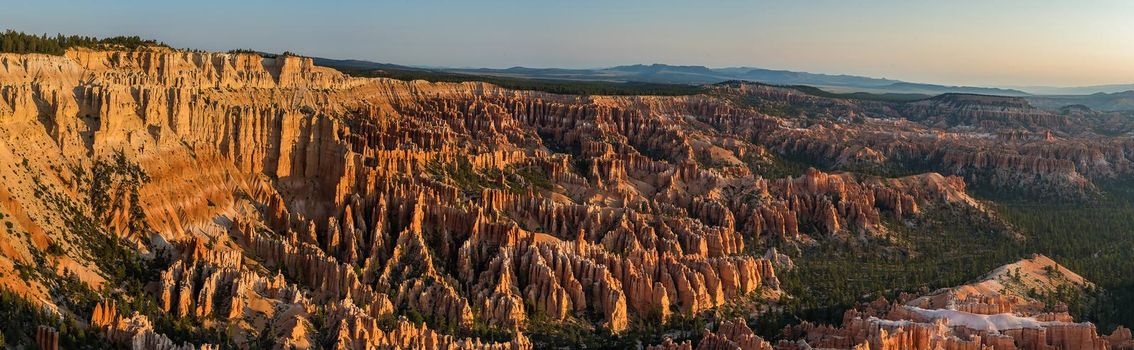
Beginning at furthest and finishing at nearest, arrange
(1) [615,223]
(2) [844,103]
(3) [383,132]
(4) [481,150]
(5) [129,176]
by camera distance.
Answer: (2) [844,103], (4) [481,150], (3) [383,132], (1) [615,223], (5) [129,176]

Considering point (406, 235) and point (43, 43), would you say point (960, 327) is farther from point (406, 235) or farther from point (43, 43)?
point (43, 43)

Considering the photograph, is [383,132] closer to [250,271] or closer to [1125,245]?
[250,271]

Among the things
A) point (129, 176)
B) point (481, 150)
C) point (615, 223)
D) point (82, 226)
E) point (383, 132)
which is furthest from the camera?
point (481, 150)

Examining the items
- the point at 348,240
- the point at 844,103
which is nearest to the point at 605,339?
the point at 348,240

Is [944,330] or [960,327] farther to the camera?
[960,327]

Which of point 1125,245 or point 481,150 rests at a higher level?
point 481,150

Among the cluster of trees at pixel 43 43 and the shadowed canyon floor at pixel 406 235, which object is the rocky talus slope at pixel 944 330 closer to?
the shadowed canyon floor at pixel 406 235

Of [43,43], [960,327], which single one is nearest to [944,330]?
[960,327]

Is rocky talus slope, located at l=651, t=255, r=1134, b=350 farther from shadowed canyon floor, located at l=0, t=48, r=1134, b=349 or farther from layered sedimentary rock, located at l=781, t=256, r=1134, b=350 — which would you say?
shadowed canyon floor, located at l=0, t=48, r=1134, b=349
